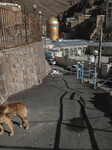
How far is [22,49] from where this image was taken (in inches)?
388

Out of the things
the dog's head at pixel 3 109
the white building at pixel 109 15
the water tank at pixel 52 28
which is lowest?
A: the dog's head at pixel 3 109

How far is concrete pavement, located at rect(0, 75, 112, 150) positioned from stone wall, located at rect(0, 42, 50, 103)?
543 mm

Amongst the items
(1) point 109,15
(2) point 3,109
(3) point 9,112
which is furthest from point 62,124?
(1) point 109,15

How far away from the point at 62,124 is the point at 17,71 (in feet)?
14.4

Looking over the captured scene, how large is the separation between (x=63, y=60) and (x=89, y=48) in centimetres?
1024

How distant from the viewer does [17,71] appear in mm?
8945

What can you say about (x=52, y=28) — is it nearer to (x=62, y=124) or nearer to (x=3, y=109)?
(x=62, y=124)

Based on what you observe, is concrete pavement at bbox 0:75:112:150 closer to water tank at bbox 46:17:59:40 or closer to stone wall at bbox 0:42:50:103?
stone wall at bbox 0:42:50:103

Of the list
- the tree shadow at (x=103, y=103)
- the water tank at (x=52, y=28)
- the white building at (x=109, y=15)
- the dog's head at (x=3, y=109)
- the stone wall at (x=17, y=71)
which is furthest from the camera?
the white building at (x=109, y=15)

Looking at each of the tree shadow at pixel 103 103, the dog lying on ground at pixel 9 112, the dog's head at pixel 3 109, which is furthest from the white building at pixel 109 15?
the dog's head at pixel 3 109

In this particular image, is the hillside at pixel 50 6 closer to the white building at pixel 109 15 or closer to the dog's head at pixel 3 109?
the white building at pixel 109 15

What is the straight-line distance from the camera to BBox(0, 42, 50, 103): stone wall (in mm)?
7614

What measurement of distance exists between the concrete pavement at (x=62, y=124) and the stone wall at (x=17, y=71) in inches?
21.4

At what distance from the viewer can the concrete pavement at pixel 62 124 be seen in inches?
190
